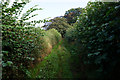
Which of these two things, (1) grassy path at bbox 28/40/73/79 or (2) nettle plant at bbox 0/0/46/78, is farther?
(1) grassy path at bbox 28/40/73/79

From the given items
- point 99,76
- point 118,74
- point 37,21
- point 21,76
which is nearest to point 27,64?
point 21,76

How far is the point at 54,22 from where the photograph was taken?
27078 mm

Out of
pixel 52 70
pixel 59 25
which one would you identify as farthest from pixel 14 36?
pixel 59 25

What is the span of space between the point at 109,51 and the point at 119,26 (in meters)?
0.46

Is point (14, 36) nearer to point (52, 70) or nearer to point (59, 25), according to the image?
point (52, 70)

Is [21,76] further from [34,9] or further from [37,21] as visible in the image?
[34,9]

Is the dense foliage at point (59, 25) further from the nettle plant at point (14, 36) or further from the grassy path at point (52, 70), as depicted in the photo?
the nettle plant at point (14, 36)

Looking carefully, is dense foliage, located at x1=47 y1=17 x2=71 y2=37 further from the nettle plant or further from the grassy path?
the nettle plant

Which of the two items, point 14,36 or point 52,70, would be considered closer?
point 14,36

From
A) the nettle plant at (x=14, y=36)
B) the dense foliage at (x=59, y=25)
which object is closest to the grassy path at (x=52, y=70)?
the nettle plant at (x=14, y=36)

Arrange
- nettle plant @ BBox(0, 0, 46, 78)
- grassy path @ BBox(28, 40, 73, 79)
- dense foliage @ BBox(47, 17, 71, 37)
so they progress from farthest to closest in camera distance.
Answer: dense foliage @ BBox(47, 17, 71, 37) < grassy path @ BBox(28, 40, 73, 79) < nettle plant @ BBox(0, 0, 46, 78)

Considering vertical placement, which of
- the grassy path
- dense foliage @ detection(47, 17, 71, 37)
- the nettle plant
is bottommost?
the grassy path

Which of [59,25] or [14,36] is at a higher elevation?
[59,25]

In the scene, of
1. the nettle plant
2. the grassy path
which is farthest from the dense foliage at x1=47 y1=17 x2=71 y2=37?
the nettle plant
